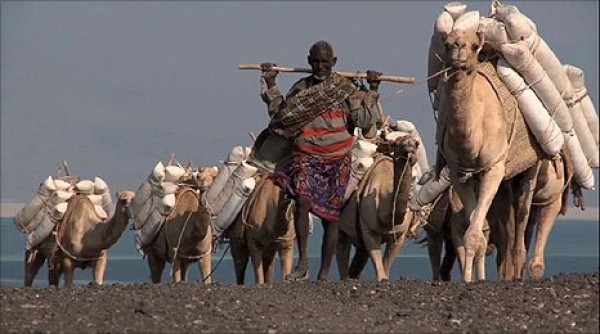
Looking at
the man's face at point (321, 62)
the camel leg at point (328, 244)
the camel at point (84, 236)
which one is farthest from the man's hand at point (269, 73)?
the camel at point (84, 236)

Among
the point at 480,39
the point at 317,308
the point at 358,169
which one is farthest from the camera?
the point at 358,169

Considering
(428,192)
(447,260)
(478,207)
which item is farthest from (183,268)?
(478,207)

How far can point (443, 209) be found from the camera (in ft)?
83.1

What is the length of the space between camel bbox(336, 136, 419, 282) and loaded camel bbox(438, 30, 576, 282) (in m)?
2.40

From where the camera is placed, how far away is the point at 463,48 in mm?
19438

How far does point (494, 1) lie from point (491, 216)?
2631 mm

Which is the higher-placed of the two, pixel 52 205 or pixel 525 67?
pixel 525 67

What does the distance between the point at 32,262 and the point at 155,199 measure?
315 centimetres

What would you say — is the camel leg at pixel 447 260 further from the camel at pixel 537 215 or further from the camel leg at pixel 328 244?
the camel leg at pixel 328 244

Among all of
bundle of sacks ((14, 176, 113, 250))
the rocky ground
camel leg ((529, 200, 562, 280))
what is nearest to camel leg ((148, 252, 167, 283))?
bundle of sacks ((14, 176, 113, 250))

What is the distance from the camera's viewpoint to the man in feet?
67.0

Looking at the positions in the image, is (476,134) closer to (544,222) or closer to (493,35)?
(493,35)

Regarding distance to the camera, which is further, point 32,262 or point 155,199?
point 32,262

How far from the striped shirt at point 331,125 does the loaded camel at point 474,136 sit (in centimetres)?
75
